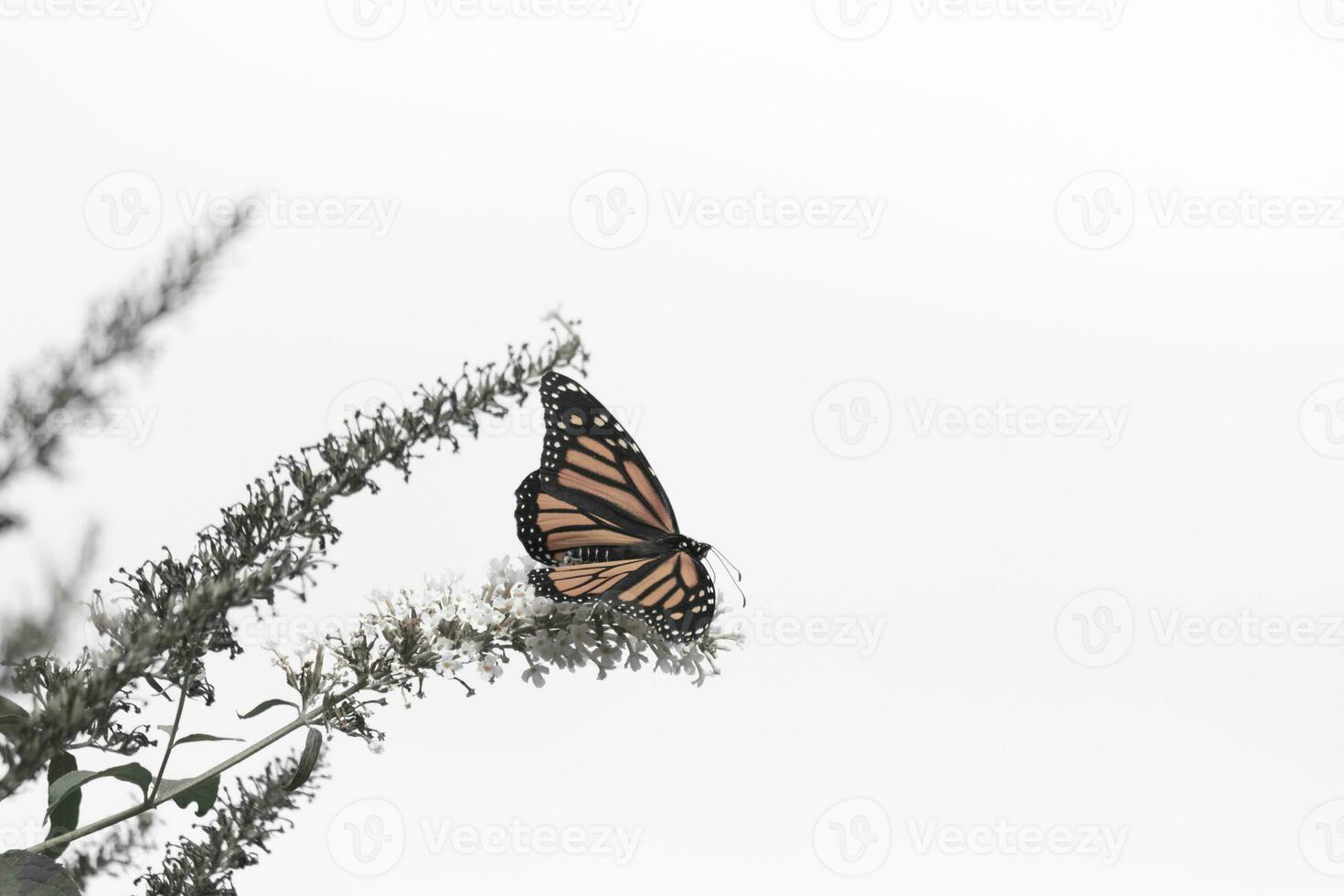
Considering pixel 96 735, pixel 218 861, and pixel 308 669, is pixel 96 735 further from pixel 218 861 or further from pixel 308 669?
pixel 308 669

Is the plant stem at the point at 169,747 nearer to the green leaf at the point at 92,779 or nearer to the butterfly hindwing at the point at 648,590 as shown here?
the green leaf at the point at 92,779

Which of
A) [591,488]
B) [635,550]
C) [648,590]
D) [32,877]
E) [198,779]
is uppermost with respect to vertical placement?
[591,488]

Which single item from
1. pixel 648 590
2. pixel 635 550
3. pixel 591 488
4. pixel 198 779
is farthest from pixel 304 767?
pixel 591 488

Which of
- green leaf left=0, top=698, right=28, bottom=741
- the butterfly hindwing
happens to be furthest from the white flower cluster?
green leaf left=0, top=698, right=28, bottom=741

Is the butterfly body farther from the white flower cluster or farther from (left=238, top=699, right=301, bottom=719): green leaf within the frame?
(left=238, top=699, right=301, bottom=719): green leaf

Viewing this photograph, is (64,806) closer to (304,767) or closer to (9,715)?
(9,715)

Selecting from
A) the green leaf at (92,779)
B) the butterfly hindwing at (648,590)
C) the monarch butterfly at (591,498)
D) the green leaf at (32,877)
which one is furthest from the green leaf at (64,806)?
the monarch butterfly at (591,498)
